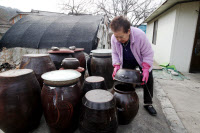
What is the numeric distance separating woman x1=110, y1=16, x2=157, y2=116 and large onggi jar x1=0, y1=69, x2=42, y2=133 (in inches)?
60.5

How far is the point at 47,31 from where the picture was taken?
19.6ft

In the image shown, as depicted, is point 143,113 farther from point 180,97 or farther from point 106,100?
point 180,97

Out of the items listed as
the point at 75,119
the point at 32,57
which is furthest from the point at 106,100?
the point at 32,57

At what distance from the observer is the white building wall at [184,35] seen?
5.59 metres

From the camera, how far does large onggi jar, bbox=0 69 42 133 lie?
176cm

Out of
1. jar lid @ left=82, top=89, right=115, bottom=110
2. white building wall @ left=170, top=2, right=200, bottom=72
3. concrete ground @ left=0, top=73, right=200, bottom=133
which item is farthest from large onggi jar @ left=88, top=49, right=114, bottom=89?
white building wall @ left=170, top=2, right=200, bottom=72

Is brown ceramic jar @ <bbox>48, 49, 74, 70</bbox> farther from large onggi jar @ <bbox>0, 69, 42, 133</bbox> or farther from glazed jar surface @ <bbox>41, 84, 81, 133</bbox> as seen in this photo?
glazed jar surface @ <bbox>41, 84, 81, 133</bbox>

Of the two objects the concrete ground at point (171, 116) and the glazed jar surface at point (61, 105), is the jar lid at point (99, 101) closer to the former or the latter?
the glazed jar surface at point (61, 105)

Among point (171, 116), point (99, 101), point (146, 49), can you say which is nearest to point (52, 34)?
point (146, 49)

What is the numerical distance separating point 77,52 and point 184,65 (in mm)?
5225

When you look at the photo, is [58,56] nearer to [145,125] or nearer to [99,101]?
[99,101]

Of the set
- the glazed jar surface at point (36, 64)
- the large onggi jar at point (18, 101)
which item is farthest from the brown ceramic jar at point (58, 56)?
the large onggi jar at point (18, 101)

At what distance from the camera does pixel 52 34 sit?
5.82 metres

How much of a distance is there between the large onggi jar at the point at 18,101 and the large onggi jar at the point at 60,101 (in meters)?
0.25
